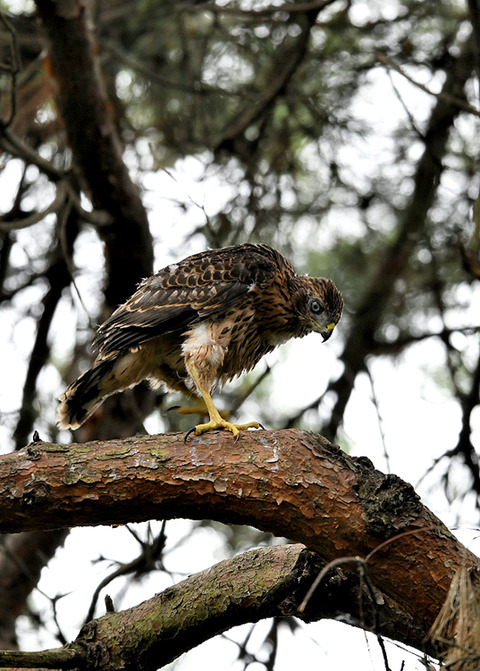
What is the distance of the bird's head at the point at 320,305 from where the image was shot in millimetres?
4930

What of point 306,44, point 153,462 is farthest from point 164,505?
point 306,44

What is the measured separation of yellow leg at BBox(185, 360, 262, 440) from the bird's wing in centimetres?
30

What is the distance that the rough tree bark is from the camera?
2998 mm

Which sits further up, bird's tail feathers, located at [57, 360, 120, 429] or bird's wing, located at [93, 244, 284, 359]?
bird's wing, located at [93, 244, 284, 359]

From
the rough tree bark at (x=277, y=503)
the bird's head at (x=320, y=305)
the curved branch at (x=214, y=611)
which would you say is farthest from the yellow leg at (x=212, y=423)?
the bird's head at (x=320, y=305)

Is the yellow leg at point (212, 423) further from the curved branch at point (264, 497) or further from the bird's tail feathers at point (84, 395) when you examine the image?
the bird's tail feathers at point (84, 395)

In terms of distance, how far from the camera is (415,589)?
3.00 m

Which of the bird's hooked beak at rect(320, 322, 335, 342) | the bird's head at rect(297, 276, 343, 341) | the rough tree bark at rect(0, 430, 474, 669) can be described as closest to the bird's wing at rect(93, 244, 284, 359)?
the bird's head at rect(297, 276, 343, 341)

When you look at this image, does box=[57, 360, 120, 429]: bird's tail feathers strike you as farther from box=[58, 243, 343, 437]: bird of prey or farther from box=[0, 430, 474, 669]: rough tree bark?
box=[0, 430, 474, 669]: rough tree bark

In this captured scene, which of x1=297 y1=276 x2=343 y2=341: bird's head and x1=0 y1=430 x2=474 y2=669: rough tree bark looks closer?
x1=0 y1=430 x2=474 y2=669: rough tree bark

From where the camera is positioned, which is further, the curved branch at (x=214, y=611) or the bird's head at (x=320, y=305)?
the bird's head at (x=320, y=305)

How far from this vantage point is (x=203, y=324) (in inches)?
181

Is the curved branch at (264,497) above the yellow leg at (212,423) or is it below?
below

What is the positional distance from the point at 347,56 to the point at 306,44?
4.37 feet
